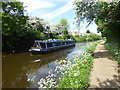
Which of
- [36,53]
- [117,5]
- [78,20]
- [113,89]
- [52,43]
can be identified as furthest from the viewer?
[52,43]

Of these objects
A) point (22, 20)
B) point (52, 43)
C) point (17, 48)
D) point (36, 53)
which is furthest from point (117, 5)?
point (17, 48)

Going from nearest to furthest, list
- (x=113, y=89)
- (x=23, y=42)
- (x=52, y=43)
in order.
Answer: (x=113, y=89)
(x=52, y=43)
(x=23, y=42)

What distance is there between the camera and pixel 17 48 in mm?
23031

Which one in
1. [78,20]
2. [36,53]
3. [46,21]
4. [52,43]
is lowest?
[36,53]

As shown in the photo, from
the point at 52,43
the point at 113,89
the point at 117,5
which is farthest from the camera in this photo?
the point at 52,43

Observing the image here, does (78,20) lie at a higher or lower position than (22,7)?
lower

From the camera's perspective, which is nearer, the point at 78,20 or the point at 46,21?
the point at 78,20

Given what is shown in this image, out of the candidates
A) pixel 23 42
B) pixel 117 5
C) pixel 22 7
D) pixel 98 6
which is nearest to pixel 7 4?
pixel 22 7

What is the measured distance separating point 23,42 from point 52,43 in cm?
673

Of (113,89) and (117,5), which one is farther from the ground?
(117,5)

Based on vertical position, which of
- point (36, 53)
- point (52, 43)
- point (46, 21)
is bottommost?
point (36, 53)

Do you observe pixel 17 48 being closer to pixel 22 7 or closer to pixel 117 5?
pixel 22 7

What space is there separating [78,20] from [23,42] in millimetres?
14317

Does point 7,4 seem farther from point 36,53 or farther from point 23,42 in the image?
point 36,53
